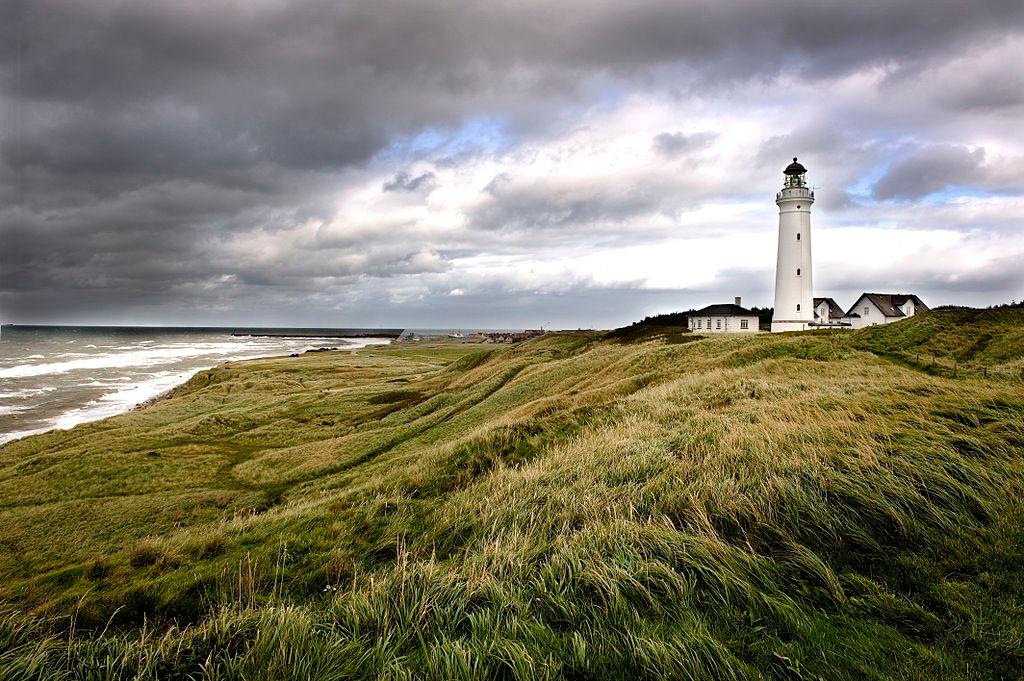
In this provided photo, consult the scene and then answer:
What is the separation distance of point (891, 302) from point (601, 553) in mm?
67024

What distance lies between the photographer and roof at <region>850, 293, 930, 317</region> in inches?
2231

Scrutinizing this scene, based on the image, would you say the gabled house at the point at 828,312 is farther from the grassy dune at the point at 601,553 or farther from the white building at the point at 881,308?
the grassy dune at the point at 601,553

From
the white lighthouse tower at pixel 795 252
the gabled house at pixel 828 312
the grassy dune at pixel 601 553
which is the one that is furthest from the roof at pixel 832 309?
the grassy dune at pixel 601 553

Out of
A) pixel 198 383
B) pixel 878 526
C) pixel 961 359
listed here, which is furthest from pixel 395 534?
pixel 198 383

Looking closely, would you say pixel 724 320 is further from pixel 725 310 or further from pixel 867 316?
pixel 867 316

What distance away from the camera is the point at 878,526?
23.2 ft

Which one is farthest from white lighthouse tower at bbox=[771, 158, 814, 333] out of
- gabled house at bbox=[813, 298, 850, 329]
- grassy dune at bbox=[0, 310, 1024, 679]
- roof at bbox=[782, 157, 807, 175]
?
grassy dune at bbox=[0, 310, 1024, 679]

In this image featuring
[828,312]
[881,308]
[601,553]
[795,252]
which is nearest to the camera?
[601,553]

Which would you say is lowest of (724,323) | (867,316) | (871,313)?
(724,323)

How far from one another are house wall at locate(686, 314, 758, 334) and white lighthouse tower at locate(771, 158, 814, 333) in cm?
866

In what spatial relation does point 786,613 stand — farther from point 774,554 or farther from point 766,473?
point 766,473

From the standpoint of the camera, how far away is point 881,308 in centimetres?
5672

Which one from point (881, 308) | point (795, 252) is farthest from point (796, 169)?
point (881, 308)

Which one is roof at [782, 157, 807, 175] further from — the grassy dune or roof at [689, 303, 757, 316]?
the grassy dune
